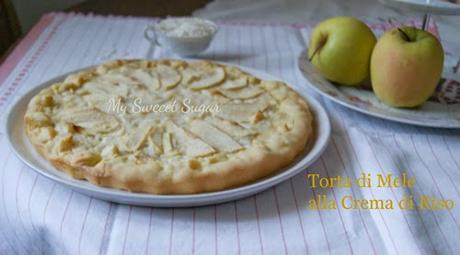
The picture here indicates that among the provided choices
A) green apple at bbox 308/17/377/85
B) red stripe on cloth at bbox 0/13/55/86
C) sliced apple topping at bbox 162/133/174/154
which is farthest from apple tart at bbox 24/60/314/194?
red stripe on cloth at bbox 0/13/55/86

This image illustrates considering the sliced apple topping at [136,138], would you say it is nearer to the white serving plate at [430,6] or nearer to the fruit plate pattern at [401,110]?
the fruit plate pattern at [401,110]

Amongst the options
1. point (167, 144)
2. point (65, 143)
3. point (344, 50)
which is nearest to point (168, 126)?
point (167, 144)

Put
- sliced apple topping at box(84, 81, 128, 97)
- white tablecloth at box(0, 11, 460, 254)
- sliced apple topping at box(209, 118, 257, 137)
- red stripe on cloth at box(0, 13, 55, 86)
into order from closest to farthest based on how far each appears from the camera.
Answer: white tablecloth at box(0, 11, 460, 254) → sliced apple topping at box(209, 118, 257, 137) → sliced apple topping at box(84, 81, 128, 97) → red stripe on cloth at box(0, 13, 55, 86)

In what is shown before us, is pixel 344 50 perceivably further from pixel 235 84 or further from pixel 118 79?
pixel 118 79

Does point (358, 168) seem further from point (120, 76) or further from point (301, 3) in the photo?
point (301, 3)

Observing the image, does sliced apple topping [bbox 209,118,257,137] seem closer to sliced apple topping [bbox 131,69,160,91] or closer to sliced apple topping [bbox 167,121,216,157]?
sliced apple topping [bbox 167,121,216,157]
